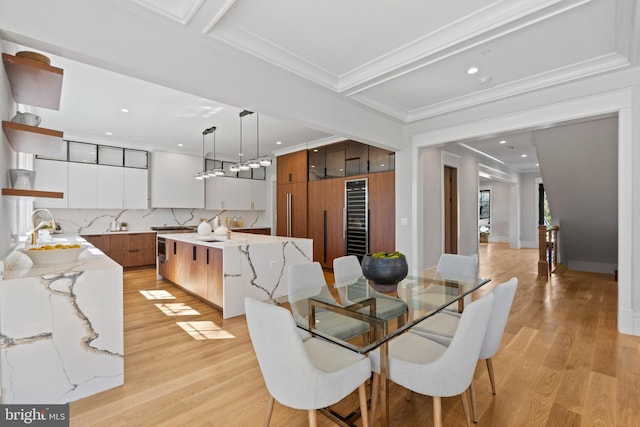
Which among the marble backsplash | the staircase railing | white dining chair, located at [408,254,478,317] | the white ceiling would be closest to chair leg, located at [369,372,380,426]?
white dining chair, located at [408,254,478,317]

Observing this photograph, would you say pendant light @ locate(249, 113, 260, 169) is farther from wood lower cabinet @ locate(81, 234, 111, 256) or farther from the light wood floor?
wood lower cabinet @ locate(81, 234, 111, 256)

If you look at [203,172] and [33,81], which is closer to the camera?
[33,81]

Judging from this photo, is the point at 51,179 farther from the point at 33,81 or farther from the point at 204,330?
the point at 204,330

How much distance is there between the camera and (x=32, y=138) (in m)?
2.04

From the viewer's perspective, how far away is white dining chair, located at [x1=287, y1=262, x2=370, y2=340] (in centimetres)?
167

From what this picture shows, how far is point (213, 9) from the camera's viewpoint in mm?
2160

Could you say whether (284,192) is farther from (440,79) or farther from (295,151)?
(440,79)

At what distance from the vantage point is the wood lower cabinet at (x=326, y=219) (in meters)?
6.07

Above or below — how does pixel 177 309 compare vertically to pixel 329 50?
below

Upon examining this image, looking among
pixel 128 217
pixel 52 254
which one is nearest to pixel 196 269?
pixel 52 254

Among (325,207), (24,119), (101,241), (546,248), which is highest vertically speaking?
(24,119)

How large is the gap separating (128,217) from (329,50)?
614cm

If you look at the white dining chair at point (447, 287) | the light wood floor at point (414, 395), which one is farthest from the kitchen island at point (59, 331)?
the white dining chair at point (447, 287)

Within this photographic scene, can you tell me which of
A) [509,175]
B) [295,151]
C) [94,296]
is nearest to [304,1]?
[94,296]
